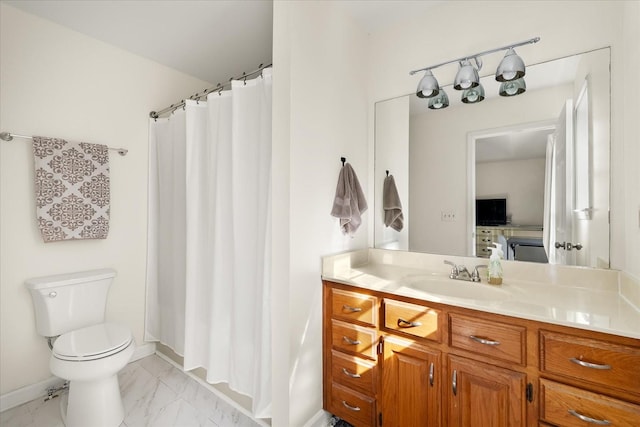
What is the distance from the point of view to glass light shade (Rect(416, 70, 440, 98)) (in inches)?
67.4

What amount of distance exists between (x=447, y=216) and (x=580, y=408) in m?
1.06

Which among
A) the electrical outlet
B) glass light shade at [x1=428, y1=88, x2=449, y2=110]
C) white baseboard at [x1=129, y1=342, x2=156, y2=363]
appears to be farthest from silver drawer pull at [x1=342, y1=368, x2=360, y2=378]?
white baseboard at [x1=129, y1=342, x2=156, y2=363]

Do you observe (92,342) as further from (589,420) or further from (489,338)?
(589,420)

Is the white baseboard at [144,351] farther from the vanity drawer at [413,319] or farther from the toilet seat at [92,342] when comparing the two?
the vanity drawer at [413,319]

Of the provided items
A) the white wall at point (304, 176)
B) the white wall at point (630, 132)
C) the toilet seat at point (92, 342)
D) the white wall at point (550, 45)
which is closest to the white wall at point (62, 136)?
the toilet seat at point (92, 342)

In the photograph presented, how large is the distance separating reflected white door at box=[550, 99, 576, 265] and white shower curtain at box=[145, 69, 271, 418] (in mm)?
1528

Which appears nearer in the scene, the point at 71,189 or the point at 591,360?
the point at 591,360

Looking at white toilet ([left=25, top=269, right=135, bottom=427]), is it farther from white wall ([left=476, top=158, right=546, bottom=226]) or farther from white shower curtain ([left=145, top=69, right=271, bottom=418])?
white wall ([left=476, top=158, right=546, bottom=226])

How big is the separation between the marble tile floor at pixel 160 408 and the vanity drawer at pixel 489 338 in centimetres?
128

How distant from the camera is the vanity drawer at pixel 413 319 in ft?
4.15

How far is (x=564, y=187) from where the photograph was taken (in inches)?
58.7

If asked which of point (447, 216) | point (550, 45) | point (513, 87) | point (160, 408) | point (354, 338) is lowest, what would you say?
point (160, 408)

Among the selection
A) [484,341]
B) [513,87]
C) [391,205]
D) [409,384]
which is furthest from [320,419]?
[513,87]

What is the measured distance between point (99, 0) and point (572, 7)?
2654mm
